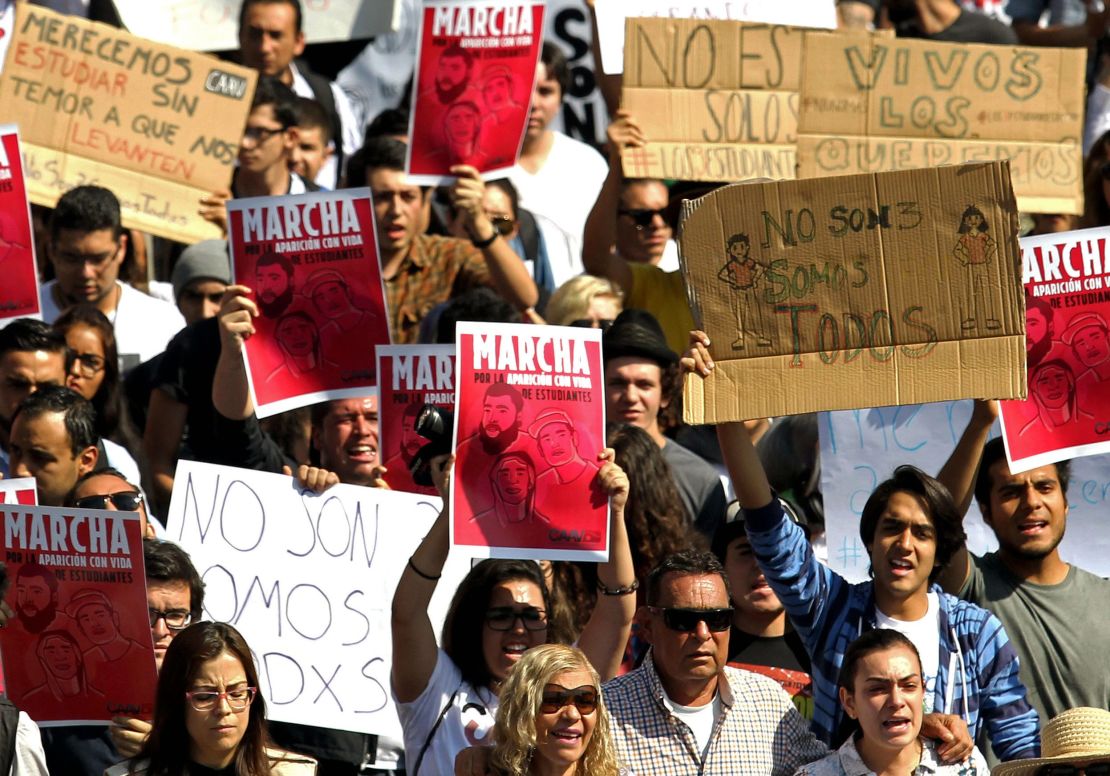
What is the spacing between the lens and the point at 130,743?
5.69m

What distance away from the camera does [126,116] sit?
8836 millimetres

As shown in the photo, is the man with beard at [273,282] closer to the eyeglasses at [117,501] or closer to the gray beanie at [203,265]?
the eyeglasses at [117,501]

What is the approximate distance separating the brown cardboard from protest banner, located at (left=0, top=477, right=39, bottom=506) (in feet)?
6.51

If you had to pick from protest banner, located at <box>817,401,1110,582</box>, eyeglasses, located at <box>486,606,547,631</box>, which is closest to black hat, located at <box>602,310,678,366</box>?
protest banner, located at <box>817,401,1110,582</box>

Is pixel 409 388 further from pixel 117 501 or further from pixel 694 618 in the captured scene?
pixel 694 618

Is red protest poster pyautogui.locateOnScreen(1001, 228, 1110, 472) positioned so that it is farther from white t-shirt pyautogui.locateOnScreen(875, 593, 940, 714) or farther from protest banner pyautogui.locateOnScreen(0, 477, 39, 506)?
protest banner pyautogui.locateOnScreen(0, 477, 39, 506)

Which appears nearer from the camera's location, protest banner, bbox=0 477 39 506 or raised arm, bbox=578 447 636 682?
raised arm, bbox=578 447 636 682

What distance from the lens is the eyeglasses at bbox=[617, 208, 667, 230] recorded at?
8.63 metres

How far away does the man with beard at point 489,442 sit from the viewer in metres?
5.98

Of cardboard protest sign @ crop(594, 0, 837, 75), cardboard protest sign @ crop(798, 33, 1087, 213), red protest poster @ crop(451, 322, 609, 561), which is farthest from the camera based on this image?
cardboard protest sign @ crop(594, 0, 837, 75)

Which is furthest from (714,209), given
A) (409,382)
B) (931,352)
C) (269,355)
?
(269,355)

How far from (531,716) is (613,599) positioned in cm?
77

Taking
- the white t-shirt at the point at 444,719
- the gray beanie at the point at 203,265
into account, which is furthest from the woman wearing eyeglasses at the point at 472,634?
the gray beanie at the point at 203,265

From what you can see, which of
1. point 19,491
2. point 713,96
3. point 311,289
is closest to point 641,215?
point 713,96
